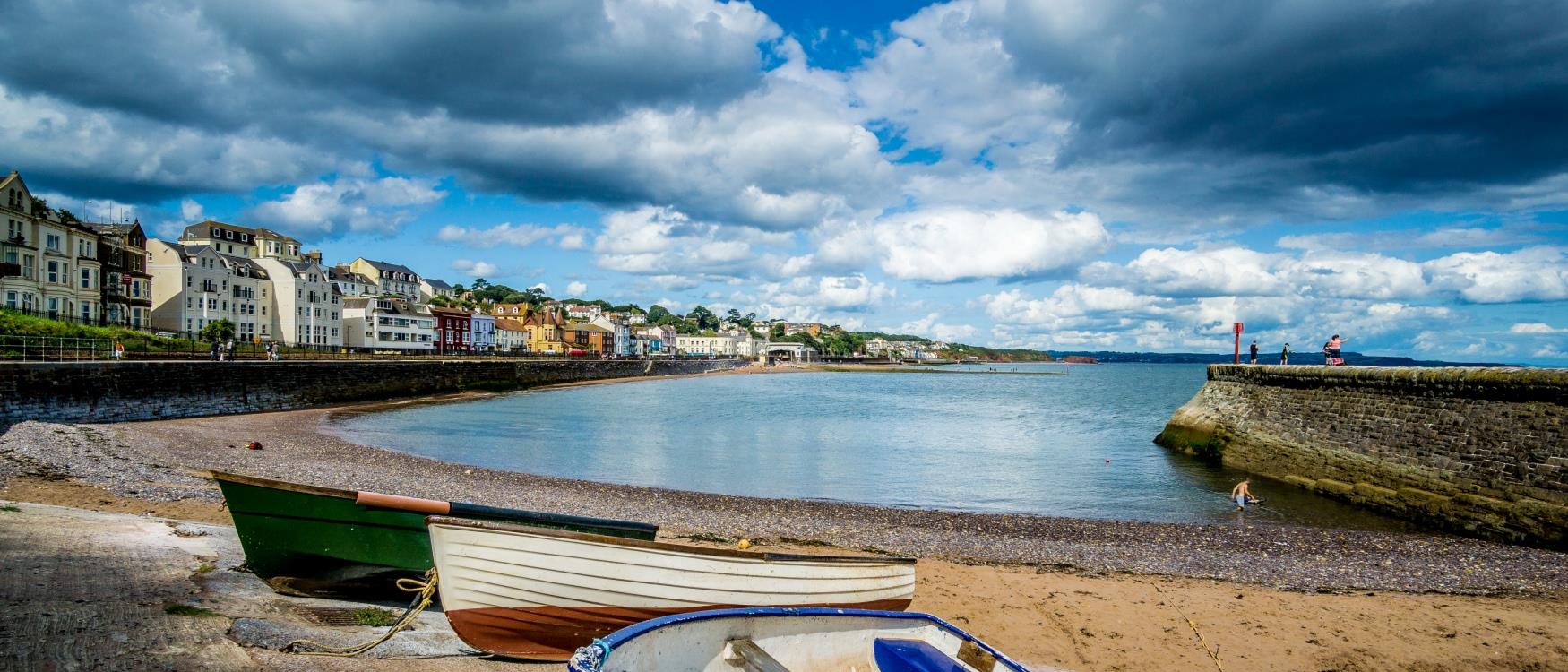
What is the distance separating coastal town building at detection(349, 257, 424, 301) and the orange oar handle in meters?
117

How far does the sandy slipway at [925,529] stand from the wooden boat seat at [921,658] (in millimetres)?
6816

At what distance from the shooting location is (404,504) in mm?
7656

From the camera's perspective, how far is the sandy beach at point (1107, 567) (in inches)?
346

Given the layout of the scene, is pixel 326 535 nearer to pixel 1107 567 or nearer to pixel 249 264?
pixel 1107 567

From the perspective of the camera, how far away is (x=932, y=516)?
647 inches

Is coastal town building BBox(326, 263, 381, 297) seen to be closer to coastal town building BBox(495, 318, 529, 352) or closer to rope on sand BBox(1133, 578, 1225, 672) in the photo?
coastal town building BBox(495, 318, 529, 352)

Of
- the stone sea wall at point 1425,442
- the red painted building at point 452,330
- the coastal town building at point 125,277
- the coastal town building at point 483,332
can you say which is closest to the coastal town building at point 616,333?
the coastal town building at point 483,332

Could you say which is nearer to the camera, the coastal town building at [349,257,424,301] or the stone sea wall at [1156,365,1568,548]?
the stone sea wall at [1156,365,1568,548]

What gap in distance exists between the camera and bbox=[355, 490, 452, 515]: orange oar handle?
762 centimetres

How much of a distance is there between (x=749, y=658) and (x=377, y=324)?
3708 inches

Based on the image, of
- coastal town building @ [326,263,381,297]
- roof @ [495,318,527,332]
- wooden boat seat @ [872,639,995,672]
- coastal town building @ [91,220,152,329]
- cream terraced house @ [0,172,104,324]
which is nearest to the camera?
wooden boat seat @ [872,639,995,672]

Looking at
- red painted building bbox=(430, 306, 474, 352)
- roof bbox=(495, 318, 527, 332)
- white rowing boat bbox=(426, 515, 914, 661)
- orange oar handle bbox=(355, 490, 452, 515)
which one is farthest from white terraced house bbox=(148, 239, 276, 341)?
white rowing boat bbox=(426, 515, 914, 661)

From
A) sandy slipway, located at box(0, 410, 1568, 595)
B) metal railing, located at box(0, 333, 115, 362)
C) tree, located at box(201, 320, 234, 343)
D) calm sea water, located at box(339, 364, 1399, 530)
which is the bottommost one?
calm sea water, located at box(339, 364, 1399, 530)

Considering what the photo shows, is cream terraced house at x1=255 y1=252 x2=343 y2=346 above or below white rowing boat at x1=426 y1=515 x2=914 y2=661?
above
